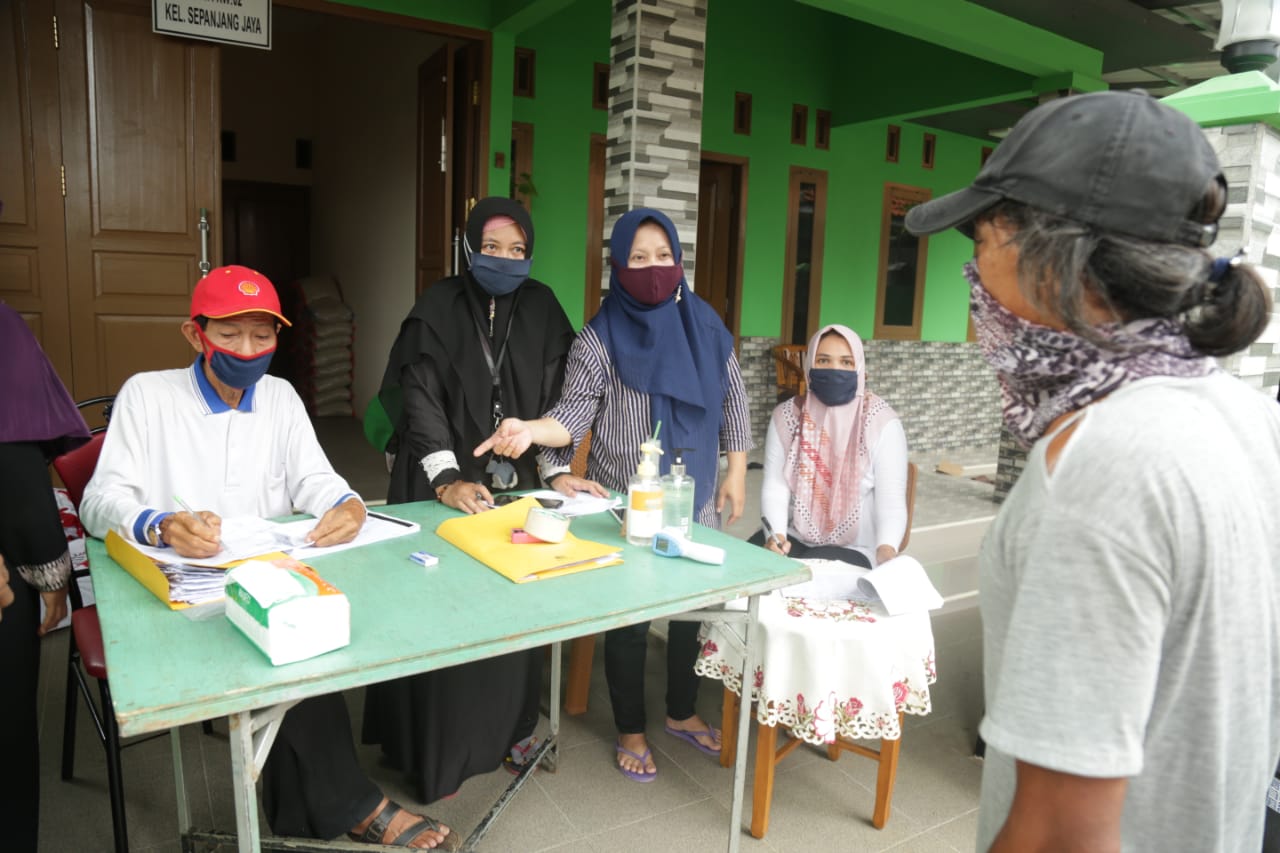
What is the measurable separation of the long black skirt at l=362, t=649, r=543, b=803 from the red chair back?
0.93m

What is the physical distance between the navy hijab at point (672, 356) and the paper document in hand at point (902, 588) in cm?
58

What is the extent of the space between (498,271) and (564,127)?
3.69 m

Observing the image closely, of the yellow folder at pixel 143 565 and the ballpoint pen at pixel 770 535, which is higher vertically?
the yellow folder at pixel 143 565

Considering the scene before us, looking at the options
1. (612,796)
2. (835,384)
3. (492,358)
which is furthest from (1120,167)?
(612,796)

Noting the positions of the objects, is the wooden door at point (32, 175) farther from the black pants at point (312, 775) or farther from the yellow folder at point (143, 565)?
the black pants at point (312, 775)

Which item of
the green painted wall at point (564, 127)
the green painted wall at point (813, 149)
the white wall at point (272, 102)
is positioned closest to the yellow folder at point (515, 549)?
the green painted wall at point (564, 127)

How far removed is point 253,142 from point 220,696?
28.9 ft

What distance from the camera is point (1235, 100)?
197 centimetres

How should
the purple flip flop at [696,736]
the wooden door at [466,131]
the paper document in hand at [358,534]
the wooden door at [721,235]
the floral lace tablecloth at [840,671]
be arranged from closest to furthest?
the paper document in hand at [358,534]
the floral lace tablecloth at [840,671]
the purple flip flop at [696,736]
the wooden door at [466,131]
the wooden door at [721,235]

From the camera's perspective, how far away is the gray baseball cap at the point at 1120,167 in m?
0.71

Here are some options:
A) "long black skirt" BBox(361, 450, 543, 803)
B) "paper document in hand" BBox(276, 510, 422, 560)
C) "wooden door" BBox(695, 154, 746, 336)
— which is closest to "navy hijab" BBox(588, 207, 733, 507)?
"long black skirt" BBox(361, 450, 543, 803)

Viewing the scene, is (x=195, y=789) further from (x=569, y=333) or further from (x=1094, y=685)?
(x=1094, y=685)

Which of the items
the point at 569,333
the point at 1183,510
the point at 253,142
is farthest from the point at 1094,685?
the point at 253,142

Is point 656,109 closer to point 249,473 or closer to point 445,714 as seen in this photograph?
point 249,473
